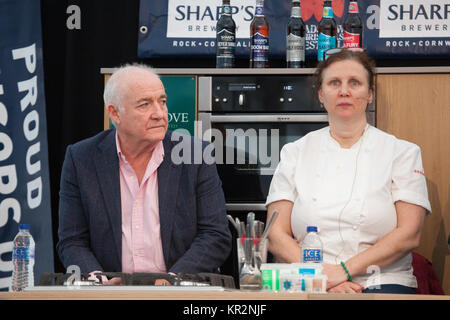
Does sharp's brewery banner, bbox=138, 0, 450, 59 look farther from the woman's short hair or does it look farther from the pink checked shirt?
the pink checked shirt

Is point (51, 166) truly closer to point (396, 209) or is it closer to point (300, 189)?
point (300, 189)

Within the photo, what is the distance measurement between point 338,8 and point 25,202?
1.87 meters

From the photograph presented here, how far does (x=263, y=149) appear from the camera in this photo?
357 centimetres

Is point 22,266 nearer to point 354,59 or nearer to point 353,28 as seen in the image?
point 354,59

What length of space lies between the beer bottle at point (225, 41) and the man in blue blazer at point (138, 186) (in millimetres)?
964

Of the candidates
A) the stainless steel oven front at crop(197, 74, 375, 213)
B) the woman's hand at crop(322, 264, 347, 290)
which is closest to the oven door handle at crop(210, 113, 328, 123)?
the stainless steel oven front at crop(197, 74, 375, 213)

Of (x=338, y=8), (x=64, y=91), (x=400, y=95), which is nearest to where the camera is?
(x=400, y=95)

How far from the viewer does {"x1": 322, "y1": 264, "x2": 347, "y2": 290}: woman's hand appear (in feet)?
7.89

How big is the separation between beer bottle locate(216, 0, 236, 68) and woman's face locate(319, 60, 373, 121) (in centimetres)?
90

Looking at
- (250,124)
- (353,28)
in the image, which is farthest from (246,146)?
(353,28)

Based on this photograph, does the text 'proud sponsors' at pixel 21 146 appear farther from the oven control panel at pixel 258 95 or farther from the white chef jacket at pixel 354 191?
the white chef jacket at pixel 354 191

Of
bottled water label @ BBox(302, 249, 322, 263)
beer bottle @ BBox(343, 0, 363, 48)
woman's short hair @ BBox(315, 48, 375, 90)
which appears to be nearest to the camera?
bottled water label @ BBox(302, 249, 322, 263)

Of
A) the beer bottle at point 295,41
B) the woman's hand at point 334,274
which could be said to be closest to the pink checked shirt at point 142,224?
the woman's hand at point 334,274
